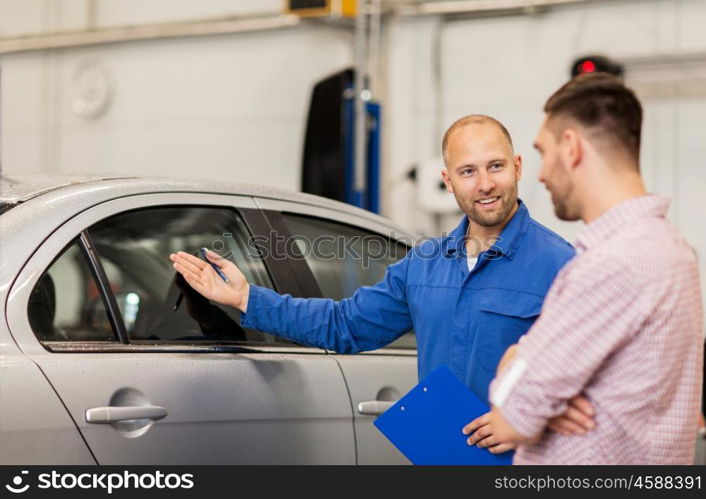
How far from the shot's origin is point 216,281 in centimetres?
249

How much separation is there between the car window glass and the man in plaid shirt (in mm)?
1151

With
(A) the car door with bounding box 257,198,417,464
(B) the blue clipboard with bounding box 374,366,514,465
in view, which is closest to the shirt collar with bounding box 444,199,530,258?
(B) the blue clipboard with bounding box 374,366,514,465

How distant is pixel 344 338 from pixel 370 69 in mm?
5057

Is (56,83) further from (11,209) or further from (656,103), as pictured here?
(11,209)

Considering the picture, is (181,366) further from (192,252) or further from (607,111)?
(607,111)

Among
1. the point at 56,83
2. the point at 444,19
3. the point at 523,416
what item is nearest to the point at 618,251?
the point at 523,416

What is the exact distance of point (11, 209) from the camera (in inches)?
91.5

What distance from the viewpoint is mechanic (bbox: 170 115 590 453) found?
2215 mm

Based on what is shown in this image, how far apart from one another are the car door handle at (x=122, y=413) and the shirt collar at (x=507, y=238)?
793 millimetres

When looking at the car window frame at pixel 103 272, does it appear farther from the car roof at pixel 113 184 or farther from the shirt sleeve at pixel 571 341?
the shirt sleeve at pixel 571 341

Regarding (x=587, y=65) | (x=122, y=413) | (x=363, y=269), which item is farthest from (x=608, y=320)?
(x=587, y=65)

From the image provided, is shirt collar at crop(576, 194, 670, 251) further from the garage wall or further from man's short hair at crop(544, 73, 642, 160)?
the garage wall

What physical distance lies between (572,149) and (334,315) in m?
1.01
